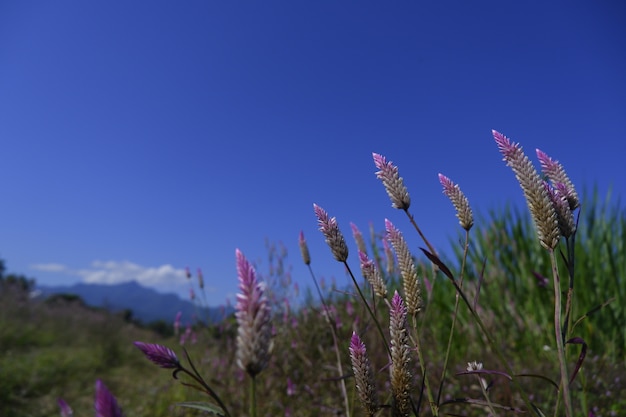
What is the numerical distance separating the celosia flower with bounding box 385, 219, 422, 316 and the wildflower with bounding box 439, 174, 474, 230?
0.18 meters

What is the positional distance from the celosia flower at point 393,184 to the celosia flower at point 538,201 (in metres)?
0.28

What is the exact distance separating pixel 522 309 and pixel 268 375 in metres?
3.50

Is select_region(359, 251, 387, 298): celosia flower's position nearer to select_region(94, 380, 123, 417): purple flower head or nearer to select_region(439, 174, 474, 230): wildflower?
select_region(439, 174, 474, 230): wildflower

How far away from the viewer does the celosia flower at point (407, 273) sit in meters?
0.95

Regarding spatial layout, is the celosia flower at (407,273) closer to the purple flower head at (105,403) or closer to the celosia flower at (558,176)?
the celosia flower at (558,176)

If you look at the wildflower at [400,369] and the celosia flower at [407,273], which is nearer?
the wildflower at [400,369]

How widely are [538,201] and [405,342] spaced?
449 millimetres

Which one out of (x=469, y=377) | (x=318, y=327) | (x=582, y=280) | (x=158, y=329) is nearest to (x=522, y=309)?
(x=582, y=280)

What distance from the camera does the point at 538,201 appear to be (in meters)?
0.85

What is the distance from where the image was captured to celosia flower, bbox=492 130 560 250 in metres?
0.83

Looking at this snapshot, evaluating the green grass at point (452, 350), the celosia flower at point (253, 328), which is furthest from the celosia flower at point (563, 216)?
the green grass at point (452, 350)

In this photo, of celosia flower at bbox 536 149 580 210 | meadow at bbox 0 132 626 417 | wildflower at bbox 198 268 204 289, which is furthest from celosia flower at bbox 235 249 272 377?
wildflower at bbox 198 268 204 289

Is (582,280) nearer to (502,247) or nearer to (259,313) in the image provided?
(502,247)

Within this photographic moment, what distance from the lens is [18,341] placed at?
8125mm
